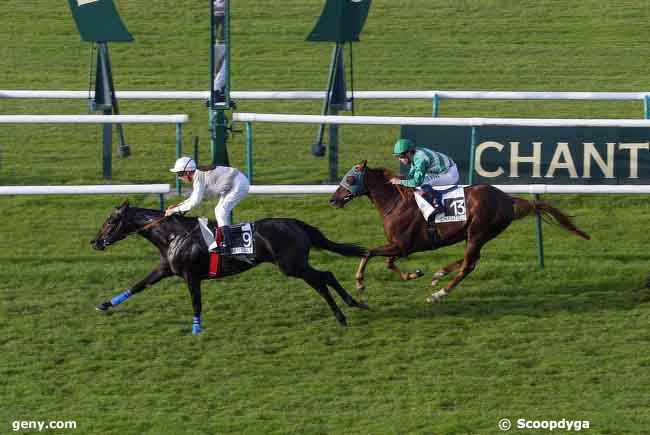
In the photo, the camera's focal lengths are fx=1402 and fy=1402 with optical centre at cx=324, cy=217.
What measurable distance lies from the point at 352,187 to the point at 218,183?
1162 millimetres

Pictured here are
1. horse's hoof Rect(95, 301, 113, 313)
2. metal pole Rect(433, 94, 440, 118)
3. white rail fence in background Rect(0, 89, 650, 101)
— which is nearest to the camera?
horse's hoof Rect(95, 301, 113, 313)

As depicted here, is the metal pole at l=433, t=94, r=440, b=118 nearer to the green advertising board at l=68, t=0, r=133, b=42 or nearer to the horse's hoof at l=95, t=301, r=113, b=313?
the green advertising board at l=68, t=0, r=133, b=42

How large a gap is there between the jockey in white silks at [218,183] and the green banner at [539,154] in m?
1.94

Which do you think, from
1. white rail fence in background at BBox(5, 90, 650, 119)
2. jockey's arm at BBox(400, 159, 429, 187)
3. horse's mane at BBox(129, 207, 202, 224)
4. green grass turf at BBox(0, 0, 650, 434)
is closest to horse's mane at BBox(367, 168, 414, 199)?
jockey's arm at BBox(400, 159, 429, 187)

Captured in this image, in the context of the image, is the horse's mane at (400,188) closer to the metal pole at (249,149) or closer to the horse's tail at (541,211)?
the horse's tail at (541,211)

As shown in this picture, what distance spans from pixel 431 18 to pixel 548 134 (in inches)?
362

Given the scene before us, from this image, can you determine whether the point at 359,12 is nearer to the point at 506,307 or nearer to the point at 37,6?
the point at 506,307

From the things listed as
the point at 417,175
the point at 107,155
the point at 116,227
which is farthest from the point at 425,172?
the point at 107,155

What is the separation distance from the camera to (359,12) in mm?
14453

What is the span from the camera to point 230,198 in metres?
11.2

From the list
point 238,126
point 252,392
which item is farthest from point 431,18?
point 252,392

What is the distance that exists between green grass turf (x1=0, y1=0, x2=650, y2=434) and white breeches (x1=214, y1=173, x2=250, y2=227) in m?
0.71

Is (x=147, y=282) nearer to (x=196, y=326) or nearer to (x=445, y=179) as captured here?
(x=196, y=326)

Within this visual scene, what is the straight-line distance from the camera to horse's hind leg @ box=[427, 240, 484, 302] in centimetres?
1134
